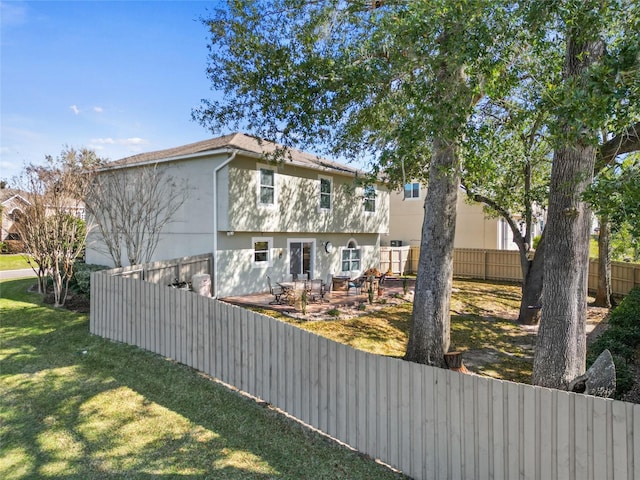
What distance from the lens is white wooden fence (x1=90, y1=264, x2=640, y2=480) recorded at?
3430 millimetres

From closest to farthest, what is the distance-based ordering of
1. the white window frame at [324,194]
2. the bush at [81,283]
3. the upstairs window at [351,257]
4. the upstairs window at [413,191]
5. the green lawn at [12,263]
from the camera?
the bush at [81,283], the white window frame at [324,194], the upstairs window at [351,257], the green lawn at [12,263], the upstairs window at [413,191]

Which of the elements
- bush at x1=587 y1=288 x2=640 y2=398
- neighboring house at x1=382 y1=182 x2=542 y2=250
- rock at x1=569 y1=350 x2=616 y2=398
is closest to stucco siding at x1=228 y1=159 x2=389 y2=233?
neighboring house at x1=382 y1=182 x2=542 y2=250

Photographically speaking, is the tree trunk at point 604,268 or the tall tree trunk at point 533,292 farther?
the tree trunk at point 604,268

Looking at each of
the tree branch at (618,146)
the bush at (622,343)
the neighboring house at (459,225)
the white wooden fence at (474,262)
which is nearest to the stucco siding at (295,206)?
the white wooden fence at (474,262)

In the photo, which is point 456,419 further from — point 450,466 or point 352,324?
point 352,324

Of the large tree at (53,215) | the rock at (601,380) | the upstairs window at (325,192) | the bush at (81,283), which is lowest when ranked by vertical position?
the rock at (601,380)

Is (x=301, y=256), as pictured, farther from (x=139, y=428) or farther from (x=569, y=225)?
(x=569, y=225)

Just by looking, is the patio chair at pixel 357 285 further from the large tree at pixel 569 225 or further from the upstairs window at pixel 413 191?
the upstairs window at pixel 413 191

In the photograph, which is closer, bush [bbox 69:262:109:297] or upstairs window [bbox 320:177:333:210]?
bush [bbox 69:262:109:297]

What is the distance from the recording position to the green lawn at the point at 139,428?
4.56 m

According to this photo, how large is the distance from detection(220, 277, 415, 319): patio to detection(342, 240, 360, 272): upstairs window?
329 centimetres

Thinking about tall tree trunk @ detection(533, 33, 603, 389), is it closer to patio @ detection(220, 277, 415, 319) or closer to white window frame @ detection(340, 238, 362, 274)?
patio @ detection(220, 277, 415, 319)

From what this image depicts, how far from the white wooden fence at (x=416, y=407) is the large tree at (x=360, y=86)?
3500mm

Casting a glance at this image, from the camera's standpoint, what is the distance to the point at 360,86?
298 inches
